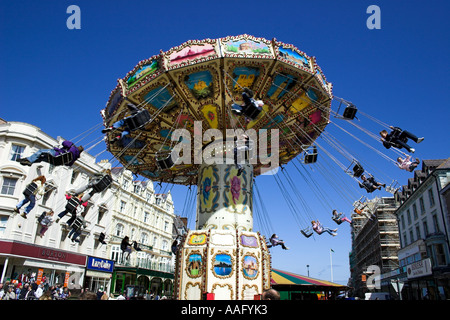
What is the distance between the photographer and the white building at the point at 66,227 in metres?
22.5

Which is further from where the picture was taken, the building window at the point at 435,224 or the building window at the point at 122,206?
the building window at the point at 122,206

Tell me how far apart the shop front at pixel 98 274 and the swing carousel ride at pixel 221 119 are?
751 inches

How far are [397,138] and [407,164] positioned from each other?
1300 millimetres

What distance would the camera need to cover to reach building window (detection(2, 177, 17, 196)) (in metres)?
22.7

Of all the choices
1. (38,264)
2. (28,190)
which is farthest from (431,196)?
(38,264)

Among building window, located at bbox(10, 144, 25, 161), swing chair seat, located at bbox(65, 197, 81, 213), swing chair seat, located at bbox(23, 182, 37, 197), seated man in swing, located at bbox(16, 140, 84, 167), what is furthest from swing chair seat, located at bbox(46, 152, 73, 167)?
building window, located at bbox(10, 144, 25, 161)

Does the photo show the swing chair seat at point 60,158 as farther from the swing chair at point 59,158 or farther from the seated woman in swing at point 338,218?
the seated woman in swing at point 338,218

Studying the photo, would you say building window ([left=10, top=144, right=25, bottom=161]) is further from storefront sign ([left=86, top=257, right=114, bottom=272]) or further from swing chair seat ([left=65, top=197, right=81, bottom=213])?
swing chair seat ([left=65, top=197, right=81, bottom=213])

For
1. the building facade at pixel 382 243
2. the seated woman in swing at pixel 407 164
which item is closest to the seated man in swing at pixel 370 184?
the seated woman in swing at pixel 407 164

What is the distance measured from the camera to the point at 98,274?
3091 centimetres

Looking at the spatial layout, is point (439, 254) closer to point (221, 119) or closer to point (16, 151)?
point (221, 119)

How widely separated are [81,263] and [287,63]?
26.0 metres

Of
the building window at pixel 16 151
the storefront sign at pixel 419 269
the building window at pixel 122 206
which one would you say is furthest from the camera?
the building window at pixel 122 206

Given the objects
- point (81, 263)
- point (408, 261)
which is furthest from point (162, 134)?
point (408, 261)
